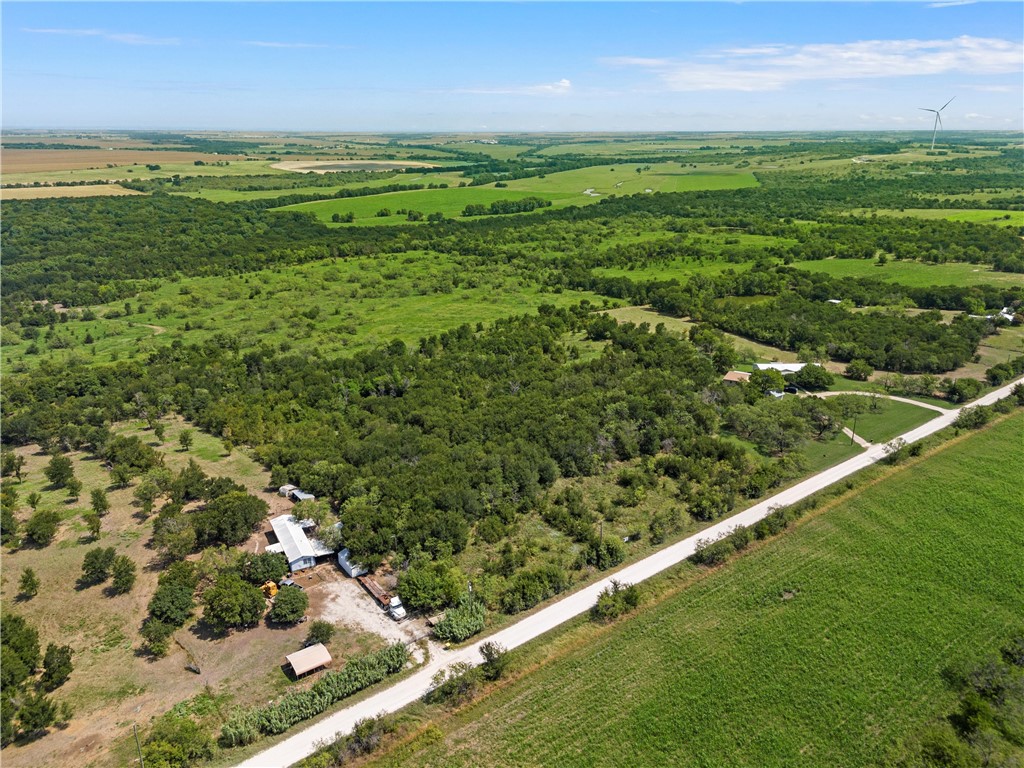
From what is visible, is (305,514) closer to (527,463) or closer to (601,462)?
(527,463)

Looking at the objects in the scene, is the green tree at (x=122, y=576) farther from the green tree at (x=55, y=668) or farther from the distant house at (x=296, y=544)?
the distant house at (x=296, y=544)

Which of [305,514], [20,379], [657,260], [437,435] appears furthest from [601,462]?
[657,260]

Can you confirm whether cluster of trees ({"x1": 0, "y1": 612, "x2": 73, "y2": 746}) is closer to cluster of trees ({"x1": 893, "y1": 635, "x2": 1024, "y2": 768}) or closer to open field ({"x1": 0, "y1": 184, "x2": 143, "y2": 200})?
cluster of trees ({"x1": 893, "y1": 635, "x2": 1024, "y2": 768})

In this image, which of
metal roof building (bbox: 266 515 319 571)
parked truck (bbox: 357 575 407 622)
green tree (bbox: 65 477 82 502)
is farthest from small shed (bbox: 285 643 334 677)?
green tree (bbox: 65 477 82 502)

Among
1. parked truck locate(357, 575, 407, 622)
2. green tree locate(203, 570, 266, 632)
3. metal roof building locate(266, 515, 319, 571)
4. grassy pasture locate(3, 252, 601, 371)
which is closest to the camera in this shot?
green tree locate(203, 570, 266, 632)

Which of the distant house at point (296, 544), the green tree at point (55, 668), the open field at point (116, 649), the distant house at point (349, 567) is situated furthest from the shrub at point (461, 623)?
the green tree at point (55, 668)
